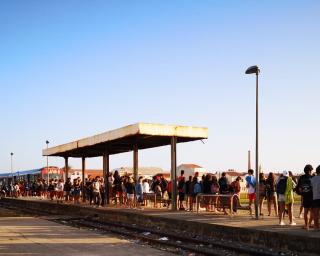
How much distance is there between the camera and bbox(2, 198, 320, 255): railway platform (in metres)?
13.1

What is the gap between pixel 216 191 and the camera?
2027cm

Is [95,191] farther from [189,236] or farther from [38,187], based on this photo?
[38,187]

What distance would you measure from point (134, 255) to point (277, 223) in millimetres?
5710

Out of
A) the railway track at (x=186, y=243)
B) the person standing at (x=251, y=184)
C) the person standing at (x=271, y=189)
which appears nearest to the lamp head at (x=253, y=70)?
the person standing at (x=251, y=184)

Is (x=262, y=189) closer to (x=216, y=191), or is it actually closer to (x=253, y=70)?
(x=216, y=191)

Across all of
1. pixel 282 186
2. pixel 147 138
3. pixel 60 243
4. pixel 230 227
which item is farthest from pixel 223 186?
pixel 60 243

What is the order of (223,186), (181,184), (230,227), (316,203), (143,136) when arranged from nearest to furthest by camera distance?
1. (316,203)
2. (230,227)
3. (223,186)
4. (181,184)
5. (143,136)

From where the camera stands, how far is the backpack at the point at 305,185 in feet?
45.4

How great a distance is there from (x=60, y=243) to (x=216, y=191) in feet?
25.4

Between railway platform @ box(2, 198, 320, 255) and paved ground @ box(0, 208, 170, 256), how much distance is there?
2.83m

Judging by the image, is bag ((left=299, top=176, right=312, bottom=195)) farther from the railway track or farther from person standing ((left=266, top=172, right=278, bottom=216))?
person standing ((left=266, top=172, right=278, bottom=216))

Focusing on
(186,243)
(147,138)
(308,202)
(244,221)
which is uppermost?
(147,138)

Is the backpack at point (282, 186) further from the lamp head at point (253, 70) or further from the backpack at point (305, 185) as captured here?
the lamp head at point (253, 70)

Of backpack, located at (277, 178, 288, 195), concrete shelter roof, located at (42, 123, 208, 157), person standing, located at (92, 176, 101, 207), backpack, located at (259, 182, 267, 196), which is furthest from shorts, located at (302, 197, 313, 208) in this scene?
person standing, located at (92, 176, 101, 207)
